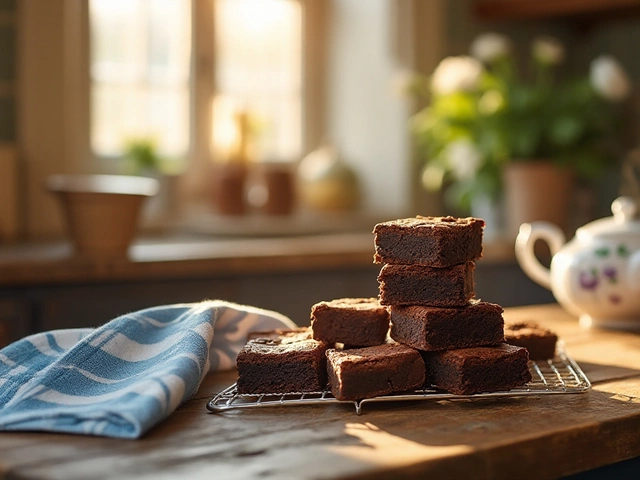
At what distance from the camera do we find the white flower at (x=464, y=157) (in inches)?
117

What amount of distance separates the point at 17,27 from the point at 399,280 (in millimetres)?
1999

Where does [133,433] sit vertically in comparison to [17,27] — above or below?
below

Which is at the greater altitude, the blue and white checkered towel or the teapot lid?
the teapot lid

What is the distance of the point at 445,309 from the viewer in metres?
0.95

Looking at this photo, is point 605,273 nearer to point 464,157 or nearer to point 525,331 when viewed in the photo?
point 525,331

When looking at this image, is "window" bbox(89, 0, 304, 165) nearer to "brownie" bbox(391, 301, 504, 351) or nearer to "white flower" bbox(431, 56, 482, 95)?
"white flower" bbox(431, 56, 482, 95)

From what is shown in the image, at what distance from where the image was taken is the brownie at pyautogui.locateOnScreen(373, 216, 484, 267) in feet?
3.19

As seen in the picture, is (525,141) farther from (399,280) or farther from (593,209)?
(399,280)

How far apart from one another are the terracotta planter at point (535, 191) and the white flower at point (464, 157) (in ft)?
0.36

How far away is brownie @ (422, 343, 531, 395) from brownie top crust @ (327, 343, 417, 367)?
3cm

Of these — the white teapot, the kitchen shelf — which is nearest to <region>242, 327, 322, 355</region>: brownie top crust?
the white teapot

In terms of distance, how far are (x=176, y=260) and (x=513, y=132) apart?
4.34 ft

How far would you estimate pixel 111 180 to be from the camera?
2.91m

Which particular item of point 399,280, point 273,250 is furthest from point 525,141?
point 399,280
